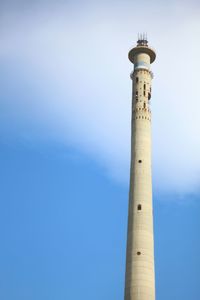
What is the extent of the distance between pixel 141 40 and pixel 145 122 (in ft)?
58.3

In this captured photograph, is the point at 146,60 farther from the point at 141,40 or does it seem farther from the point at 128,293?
the point at 128,293

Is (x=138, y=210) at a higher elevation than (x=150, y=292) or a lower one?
higher

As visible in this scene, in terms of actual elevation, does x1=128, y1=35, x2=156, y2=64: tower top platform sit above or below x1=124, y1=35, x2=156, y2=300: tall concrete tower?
above

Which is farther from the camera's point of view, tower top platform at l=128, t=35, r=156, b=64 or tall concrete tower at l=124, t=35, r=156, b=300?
tower top platform at l=128, t=35, r=156, b=64

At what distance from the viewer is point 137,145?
7425cm

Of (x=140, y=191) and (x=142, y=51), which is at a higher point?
(x=142, y=51)

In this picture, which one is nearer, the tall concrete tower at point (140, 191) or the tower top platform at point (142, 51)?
the tall concrete tower at point (140, 191)

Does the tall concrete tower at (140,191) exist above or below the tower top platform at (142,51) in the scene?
below

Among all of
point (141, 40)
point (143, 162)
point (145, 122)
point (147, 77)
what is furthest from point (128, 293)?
point (141, 40)

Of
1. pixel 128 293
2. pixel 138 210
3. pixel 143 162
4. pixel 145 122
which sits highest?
pixel 145 122

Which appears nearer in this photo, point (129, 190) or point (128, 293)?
point (128, 293)

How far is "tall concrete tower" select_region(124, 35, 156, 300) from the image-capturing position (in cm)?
6275

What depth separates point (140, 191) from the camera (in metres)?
69.6

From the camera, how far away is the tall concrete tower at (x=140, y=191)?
206 feet
